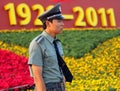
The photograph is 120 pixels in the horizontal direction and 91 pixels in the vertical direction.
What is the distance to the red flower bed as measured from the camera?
7.08 m

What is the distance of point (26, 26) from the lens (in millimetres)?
11414

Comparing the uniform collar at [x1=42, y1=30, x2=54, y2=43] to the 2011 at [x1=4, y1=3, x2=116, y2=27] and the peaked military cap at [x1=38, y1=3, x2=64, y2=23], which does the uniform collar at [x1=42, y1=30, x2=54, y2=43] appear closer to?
the peaked military cap at [x1=38, y1=3, x2=64, y2=23]

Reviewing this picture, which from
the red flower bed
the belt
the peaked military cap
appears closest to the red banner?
the red flower bed

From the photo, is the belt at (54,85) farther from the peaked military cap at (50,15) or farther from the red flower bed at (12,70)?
the red flower bed at (12,70)

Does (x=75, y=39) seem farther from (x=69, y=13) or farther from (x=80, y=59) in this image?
(x=69, y=13)

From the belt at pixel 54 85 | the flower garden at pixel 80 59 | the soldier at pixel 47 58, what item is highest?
the soldier at pixel 47 58

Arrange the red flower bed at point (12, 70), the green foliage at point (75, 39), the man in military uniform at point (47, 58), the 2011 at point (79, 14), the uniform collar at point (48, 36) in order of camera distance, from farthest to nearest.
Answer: the 2011 at point (79, 14), the green foliage at point (75, 39), the red flower bed at point (12, 70), the uniform collar at point (48, 36), the man in military uniform at point (47, 58)

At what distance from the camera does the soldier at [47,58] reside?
12.9 ft

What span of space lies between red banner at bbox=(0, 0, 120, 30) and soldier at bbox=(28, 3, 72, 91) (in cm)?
711

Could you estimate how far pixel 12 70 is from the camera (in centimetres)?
800

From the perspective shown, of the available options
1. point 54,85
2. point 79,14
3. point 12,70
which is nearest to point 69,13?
point 79,14

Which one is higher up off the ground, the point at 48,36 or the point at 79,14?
the point at 48,36

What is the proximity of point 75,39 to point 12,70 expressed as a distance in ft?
9.47

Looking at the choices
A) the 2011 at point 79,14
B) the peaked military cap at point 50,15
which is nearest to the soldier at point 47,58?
the peaked military cap at point 50,15
